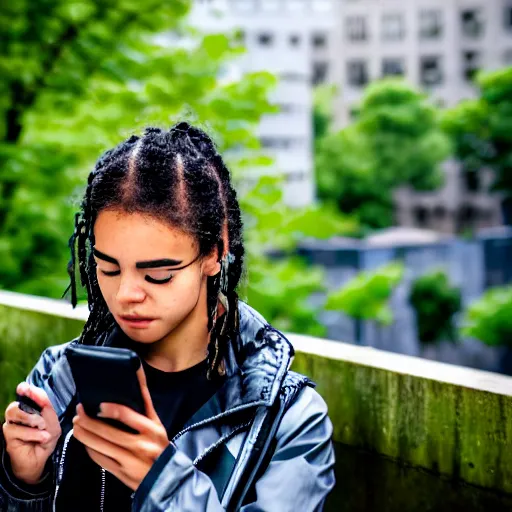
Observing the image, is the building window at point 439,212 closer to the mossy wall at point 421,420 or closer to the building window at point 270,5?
the building window at point 270,5

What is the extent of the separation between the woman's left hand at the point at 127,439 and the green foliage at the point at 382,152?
41.9m

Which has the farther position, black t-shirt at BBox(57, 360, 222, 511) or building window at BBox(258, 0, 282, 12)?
building window at BBox(258, 0, 282, 12)

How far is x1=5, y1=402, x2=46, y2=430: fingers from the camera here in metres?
Answer: 1.63

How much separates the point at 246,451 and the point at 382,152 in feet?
142

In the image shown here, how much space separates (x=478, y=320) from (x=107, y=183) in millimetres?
19721

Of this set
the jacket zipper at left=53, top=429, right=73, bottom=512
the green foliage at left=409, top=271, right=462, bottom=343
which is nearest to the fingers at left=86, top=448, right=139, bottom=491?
the jacket zipper at left=53, top=429, right=73, bottom=512

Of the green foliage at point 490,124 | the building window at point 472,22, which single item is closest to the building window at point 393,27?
the building window at point 472,22

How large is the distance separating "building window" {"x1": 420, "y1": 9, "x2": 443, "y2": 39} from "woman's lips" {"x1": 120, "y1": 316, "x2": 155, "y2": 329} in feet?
175

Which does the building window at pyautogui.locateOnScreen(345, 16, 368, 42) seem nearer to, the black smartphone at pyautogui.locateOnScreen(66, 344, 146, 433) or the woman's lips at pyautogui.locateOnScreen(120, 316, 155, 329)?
the woman's lips at pyautogui.locateOnScreen(120, 316, 155, 329)

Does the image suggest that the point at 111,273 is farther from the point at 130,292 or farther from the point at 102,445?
the point at 102,445

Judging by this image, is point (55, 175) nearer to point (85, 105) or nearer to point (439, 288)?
point (85, 105)

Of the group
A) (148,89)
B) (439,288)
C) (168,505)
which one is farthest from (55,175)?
(439,288)

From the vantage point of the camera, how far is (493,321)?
65.2 ft

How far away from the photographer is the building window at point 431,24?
51531 mm
